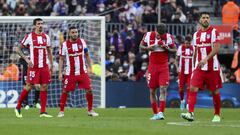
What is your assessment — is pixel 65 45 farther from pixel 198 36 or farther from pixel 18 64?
pixel 18 64

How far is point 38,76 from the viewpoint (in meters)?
22.1

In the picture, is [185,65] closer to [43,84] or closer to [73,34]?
[73,34]

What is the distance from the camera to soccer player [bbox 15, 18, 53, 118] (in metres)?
22.0

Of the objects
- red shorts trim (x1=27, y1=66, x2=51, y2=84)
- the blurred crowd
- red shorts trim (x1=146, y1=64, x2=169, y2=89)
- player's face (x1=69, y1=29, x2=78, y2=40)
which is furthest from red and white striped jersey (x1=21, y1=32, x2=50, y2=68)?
the blurred crowd

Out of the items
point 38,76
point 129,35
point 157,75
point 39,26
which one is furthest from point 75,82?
point 129,35

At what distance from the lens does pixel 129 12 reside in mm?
35500

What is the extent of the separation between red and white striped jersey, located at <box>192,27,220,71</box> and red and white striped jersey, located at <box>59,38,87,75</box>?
4007 millimetres

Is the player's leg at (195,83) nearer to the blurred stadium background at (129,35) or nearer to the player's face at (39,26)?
the player's face at (39,26)

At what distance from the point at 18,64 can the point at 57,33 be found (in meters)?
1.76

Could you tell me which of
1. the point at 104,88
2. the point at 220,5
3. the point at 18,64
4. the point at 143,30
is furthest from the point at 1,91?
the point at 220,5

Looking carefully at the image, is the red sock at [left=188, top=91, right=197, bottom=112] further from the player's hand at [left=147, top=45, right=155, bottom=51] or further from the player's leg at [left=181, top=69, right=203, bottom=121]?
the player's hand at [left=147, top=45, right=155, bottom=51]

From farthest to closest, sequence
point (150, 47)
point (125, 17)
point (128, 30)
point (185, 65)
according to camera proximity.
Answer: point (125, 17) < point (128, 30) < point (185, 65) < point (150, 47)

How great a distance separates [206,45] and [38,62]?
16.2 ft

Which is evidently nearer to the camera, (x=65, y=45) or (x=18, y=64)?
(x=65, y=45)
